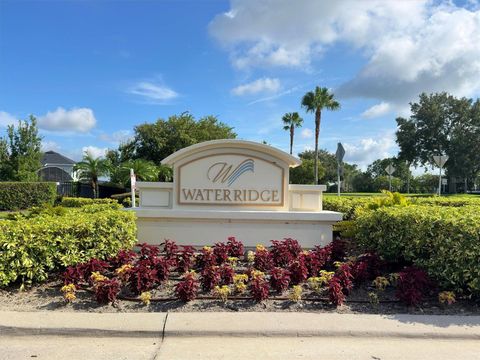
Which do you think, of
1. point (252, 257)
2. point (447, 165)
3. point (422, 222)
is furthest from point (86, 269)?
point (447, 165)

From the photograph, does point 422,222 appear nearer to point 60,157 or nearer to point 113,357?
point 113,357

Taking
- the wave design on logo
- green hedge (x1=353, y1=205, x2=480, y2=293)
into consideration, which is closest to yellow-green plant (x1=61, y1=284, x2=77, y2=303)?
the wave design on logo

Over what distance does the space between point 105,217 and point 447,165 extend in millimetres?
52077

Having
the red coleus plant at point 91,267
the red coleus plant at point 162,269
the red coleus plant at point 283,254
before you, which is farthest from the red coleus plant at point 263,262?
the red coleus plant at point 91,267

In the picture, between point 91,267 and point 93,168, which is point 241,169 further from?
point 93,168

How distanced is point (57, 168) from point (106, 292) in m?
51.2

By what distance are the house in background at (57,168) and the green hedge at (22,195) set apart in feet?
81.7

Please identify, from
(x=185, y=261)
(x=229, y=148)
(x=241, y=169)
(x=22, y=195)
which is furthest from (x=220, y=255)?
(x=22, y=195)

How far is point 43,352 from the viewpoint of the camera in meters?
3.95

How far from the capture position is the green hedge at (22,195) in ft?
79.6

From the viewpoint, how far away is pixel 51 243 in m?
5.60

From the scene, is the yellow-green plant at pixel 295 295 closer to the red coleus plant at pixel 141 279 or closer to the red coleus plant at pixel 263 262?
the red coleus plant at pixel 263 262

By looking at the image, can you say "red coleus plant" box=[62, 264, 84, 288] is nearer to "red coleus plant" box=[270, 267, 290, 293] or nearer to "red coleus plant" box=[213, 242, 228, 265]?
"red coleus plant" box=[213, 242, 228, 265]

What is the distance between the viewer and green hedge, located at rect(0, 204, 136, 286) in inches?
208
